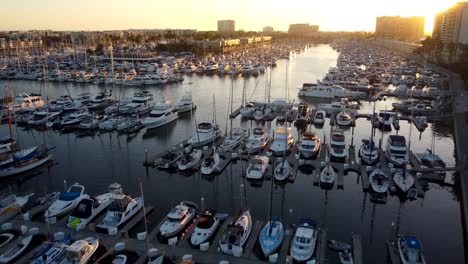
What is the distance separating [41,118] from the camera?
38.9 meters

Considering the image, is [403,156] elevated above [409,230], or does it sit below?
above

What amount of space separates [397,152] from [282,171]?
8691 mm

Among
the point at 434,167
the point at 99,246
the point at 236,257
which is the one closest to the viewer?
the point at 236,257

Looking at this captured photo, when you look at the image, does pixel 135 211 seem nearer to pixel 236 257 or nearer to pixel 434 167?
pixel 236 257

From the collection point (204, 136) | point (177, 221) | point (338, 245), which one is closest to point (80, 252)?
point (177, 221)

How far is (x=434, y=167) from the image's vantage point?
25.1 m

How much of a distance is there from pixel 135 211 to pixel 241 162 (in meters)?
9.58

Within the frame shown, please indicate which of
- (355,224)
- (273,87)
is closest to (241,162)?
(355,224)

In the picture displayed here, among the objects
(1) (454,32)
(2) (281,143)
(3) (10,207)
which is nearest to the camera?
(3) (10,207)

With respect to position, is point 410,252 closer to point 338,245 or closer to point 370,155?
point 338,245

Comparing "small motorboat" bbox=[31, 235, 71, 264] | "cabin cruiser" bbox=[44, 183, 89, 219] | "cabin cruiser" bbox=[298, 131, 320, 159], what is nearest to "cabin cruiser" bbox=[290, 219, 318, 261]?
"small motorboat" bbox=[31, 235, 71, 264]

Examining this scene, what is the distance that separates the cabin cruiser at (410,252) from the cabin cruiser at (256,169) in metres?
10.3

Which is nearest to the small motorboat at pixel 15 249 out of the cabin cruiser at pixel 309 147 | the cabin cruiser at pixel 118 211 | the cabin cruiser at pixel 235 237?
the cabin cruiser at pixel 118 211

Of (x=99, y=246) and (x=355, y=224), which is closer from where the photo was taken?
(x=99, y=246)
